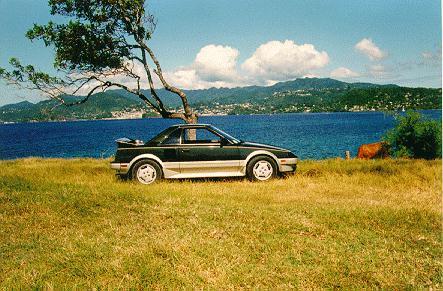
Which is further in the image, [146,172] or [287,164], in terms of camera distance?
[287,164]

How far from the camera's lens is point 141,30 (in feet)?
54.4

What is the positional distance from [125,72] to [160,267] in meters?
14.3

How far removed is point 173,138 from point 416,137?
19673mm

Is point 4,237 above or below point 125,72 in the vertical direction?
below

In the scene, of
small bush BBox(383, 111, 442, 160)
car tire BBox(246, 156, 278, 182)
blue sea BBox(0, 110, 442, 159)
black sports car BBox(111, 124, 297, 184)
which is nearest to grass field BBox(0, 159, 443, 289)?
car tire BBox(246, 156, 278, 182)

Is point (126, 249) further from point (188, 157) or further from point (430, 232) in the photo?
point (188, 157)

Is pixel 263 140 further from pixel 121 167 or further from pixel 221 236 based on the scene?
pixel 221 236

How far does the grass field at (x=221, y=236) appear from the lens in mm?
4016

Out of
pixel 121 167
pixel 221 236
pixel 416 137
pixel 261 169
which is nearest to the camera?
pixel 221 236

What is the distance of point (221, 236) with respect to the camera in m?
5.31

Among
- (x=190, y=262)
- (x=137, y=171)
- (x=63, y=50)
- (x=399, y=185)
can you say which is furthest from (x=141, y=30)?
(x=190, y=262)

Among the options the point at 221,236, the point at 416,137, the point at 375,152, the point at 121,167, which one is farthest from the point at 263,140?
the point at 221,236

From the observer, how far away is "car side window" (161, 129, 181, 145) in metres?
10.1

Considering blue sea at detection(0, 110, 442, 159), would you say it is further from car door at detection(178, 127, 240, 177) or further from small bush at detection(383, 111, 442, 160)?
car door at detection(178, 127, 240, 177)
